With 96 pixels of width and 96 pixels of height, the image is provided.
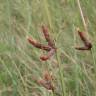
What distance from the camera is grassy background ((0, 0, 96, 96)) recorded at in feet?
4.48

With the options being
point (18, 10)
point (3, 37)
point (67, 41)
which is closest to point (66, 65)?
point (67, 41)

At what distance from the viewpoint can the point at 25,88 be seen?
1.43 m

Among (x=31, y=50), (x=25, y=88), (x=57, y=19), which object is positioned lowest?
(x=25, y=88)

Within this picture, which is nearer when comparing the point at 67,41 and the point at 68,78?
the point at 68,78

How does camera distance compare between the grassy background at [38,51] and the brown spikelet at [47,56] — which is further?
the grassy background at [38,51]

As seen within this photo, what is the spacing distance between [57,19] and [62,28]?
3.8 inches

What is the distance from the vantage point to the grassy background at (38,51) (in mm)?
1365

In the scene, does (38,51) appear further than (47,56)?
Yes

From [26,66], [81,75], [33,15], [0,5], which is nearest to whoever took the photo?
[81,75]

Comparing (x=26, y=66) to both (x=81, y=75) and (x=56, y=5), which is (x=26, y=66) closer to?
(x=81, y=75)

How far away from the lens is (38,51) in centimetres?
171

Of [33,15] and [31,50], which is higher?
[33,15]

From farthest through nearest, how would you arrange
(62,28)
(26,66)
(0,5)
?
1. (0,5)
2. (62,28)
3. (26,66)

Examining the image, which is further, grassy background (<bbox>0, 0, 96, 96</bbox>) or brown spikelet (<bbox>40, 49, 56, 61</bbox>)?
grassy background (<bbox>0, 0, 96, 96</bbox>)
